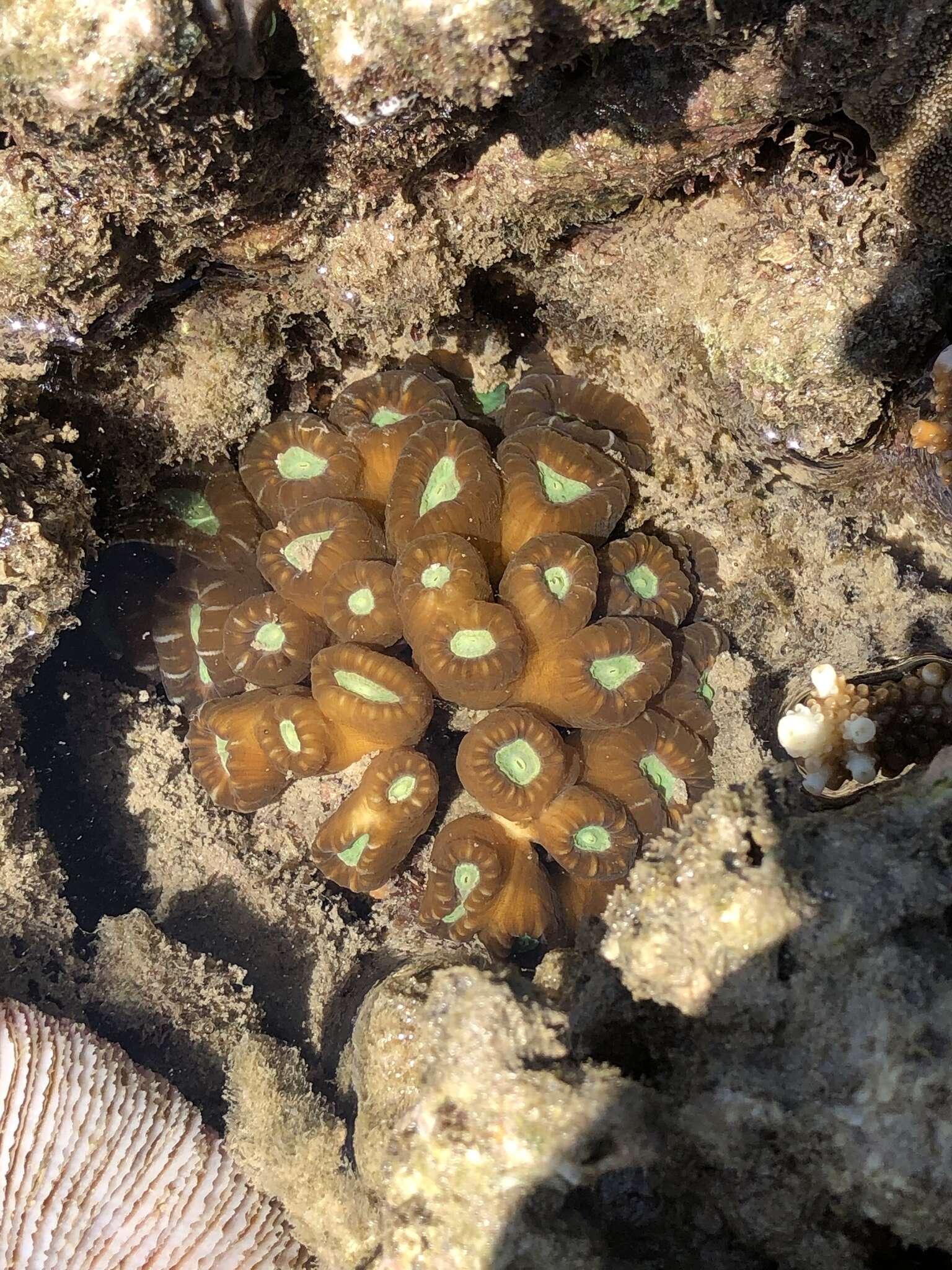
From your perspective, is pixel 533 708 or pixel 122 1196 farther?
pixel 533 708

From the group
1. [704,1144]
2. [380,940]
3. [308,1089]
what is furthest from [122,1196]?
[704,1144]

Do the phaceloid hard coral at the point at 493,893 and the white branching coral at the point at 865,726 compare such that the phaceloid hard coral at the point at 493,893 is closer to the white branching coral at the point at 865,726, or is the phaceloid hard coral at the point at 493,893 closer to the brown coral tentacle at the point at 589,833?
the brown coral tentacle at the point at 589,833

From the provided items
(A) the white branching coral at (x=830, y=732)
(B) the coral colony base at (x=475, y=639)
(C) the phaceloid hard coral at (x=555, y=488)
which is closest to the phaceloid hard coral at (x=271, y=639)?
(B) the coral colony base at (x=475, y=639)

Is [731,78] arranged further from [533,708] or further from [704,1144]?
[704,1144]

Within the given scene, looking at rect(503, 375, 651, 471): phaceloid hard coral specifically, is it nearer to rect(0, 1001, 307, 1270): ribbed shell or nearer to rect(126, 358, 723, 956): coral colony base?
rect(126, 358, 723, 956): coral colony base

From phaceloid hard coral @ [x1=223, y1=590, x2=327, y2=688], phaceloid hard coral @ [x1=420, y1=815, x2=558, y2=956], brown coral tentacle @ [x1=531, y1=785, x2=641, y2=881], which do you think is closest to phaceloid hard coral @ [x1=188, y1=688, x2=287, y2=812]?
phaceloid hard coral @ [x1=223, y1=590, x2=327, y2=688]
